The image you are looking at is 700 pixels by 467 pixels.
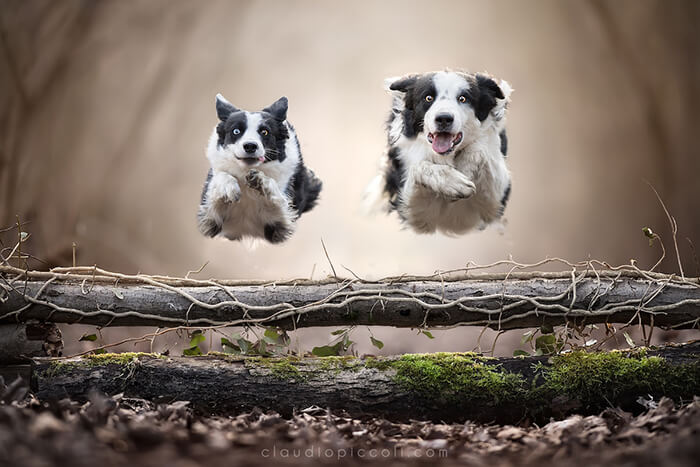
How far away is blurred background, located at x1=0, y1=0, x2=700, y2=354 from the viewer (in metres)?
3.20

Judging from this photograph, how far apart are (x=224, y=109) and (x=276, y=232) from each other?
25.1 inches

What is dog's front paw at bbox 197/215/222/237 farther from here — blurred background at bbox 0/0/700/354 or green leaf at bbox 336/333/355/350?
green leaf at bbox 336/333/355/350

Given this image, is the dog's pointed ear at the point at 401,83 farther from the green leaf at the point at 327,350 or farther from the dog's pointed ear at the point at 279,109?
the green leaf at the point at 327,350

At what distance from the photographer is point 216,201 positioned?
303 cm

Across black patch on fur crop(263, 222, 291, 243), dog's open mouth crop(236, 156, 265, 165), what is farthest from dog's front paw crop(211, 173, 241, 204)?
black patch on fur crop(263, 222, 291, 243)

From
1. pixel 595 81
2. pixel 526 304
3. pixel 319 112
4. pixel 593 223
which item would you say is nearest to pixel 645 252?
pixel 593 223

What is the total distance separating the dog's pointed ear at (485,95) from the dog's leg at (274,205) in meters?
0.99

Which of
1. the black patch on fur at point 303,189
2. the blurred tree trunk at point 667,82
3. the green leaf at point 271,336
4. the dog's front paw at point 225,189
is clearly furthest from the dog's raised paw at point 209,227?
the blurred tree trunk at point 667,82


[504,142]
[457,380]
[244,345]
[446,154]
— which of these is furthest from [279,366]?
[504,142]

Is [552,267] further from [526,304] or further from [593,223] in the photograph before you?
[526,304]

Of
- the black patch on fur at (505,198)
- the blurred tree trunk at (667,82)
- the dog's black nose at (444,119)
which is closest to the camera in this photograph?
the dog's black nose at (444,119)

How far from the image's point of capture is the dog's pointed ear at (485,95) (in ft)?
9.54

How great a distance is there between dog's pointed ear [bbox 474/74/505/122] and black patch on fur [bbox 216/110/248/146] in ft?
3.52

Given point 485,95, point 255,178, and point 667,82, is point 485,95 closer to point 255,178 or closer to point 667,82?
point 255,178
